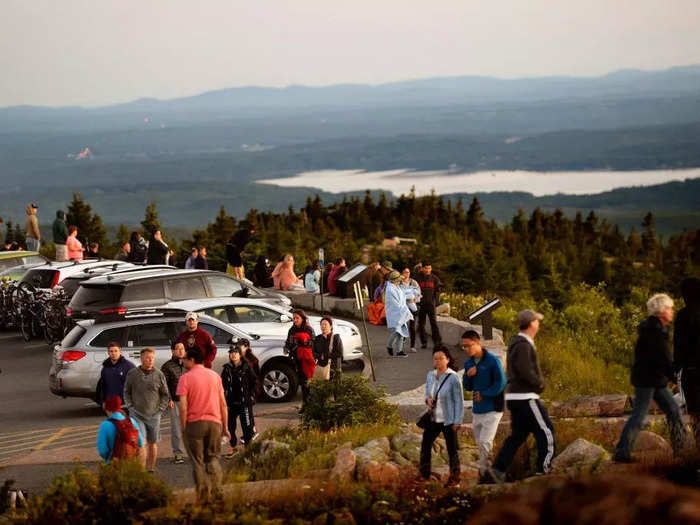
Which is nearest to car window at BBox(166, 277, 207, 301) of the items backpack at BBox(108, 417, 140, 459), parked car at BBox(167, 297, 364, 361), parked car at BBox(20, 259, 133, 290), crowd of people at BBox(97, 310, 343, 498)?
parked car at BBox(167, 297, 364, 361)

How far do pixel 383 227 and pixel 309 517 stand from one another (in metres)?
61.1

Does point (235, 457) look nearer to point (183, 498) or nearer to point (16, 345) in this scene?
point (183, 498)

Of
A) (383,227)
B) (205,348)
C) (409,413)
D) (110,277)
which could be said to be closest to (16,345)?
(110,277)

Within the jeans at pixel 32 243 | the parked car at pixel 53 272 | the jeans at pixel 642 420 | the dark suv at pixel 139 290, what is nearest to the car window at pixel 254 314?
the dark suv at pixel 139 290

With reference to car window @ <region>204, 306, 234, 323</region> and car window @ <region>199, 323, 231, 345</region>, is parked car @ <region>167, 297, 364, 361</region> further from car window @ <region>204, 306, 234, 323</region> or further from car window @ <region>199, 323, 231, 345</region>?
car window @ <region>199, 323, 231, 345</region>

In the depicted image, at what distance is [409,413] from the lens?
1590 centimetres

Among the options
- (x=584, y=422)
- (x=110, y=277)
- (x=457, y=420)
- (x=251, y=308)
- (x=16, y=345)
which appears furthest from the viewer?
(x=16, y=345)

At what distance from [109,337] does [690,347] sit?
966cm

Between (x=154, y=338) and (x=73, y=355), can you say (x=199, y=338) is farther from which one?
(x=73, y=355)

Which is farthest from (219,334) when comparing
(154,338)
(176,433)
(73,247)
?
(73,247)

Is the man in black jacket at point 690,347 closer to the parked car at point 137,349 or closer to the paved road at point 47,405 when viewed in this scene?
the paved road at point 47,405

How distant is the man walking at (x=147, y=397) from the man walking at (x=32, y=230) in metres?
21.3

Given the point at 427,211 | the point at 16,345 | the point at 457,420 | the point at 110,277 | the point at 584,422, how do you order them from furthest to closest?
the point at 427,211
the point at 16,345
the point at 110,277
the point at 584,422
the point at 457,420

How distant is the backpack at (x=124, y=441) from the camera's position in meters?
11.3
